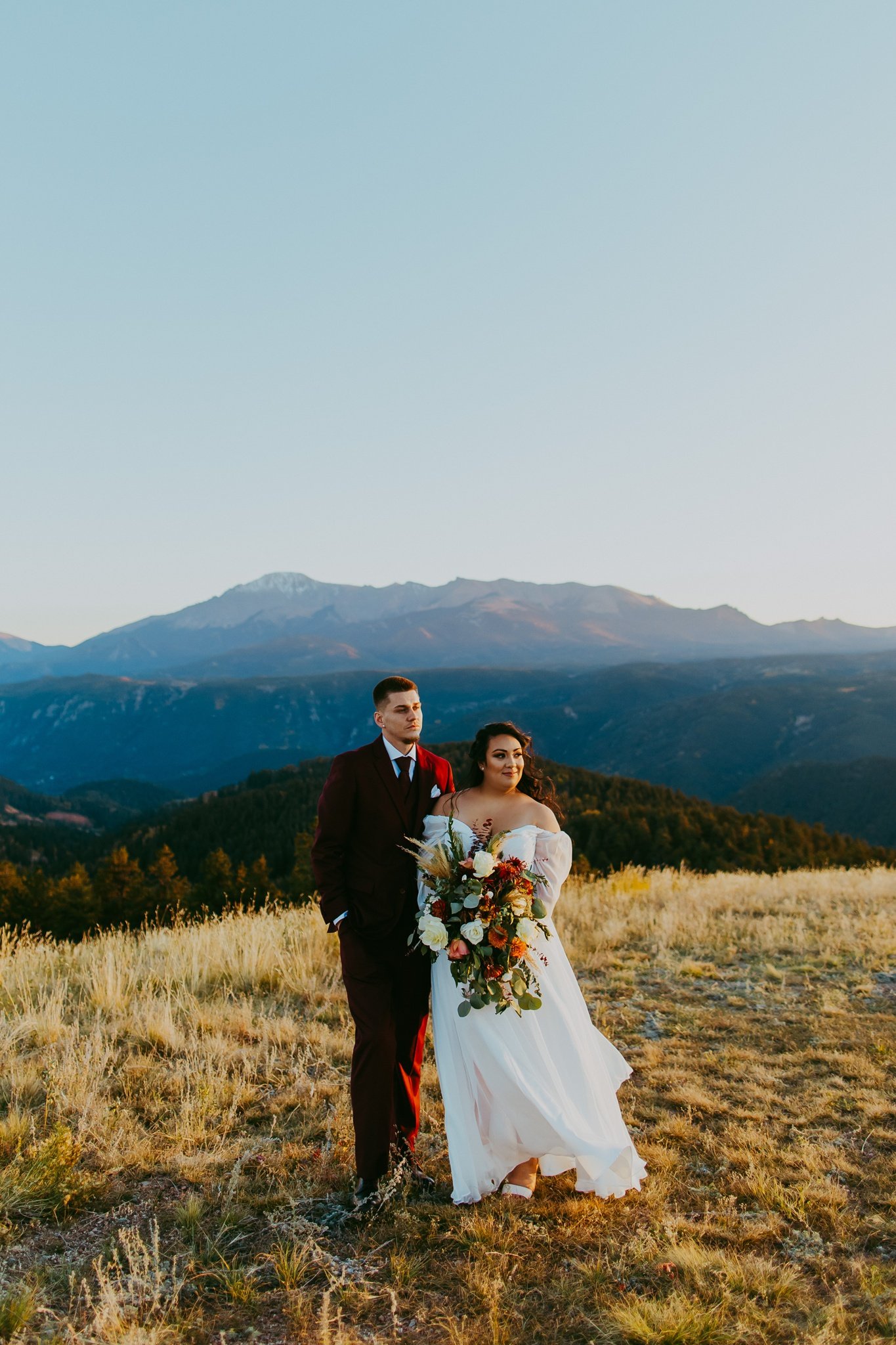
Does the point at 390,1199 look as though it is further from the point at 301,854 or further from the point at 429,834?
the point at 301,854

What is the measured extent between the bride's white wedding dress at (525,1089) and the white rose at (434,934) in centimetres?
47

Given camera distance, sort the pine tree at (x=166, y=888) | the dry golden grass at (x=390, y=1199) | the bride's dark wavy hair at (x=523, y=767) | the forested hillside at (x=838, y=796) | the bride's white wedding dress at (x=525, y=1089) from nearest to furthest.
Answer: the dry golden grass at (x=390, y=1199) → the bride's white wedding dress at (x=525, y=1089) → the bride's dark wavy hair at (x=523, y=767) → the pine tree at (x=166, y=888) → the forested hillside at (x=838, y=796)

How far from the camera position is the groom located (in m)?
3.97

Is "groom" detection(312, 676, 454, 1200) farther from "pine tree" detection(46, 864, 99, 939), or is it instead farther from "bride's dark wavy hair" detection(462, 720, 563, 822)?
"pine tree" detection(46, 864, 99, 939)

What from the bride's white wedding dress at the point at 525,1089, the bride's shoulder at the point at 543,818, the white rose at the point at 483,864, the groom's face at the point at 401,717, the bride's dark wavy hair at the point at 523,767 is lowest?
the bride's white wedding dress at the point at 525,1089

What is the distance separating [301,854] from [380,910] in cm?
3065

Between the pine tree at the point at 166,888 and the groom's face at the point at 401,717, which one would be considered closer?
the groom's face at the point at 401,717

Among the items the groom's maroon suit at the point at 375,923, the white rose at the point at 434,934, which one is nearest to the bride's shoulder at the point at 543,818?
the groom's maroon suit at the point at 375,923

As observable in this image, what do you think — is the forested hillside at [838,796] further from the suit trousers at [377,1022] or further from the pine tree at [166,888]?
the suit trousers at [377,1022]

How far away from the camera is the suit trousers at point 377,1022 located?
3959mm

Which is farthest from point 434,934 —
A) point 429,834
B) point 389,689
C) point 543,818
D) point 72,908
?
point 72,908

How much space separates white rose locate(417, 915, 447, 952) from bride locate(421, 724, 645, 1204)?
426 millimetres

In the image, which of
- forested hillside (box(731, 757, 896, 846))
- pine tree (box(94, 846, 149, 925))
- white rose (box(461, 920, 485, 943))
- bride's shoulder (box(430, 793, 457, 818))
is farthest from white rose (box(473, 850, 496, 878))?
forested hillside (box(731, 757, 896, 846))

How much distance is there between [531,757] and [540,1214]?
2238 millimetres
